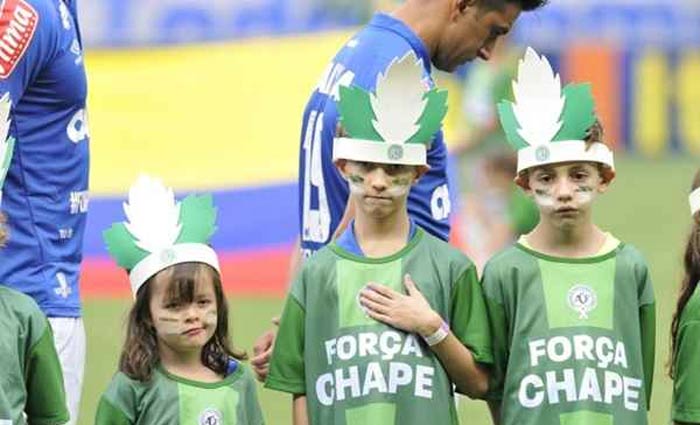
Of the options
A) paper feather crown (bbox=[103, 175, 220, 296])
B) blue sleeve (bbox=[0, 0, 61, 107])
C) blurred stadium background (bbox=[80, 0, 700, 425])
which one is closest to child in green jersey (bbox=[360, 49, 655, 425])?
paper feather crown (bbox=[103, 175, 220, 296])

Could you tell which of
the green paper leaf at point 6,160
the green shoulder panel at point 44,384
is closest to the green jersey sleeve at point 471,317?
the green shoulder panel at point 44,384

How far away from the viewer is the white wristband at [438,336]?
17.8 feet

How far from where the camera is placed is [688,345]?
18.6 feet

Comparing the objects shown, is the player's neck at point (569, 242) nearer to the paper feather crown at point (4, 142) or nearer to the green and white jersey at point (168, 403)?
the green and white jersey at point (168, 403)

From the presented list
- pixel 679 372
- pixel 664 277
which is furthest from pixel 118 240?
pixel 664 277

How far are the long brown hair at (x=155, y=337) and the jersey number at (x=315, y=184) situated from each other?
398 mm

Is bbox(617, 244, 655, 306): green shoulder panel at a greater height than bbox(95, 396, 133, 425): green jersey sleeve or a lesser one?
greater

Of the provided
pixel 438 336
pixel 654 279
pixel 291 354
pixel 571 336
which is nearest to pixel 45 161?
pixel 291 354

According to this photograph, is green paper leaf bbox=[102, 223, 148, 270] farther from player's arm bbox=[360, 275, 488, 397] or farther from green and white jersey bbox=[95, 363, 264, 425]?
player's arm bbox=[360, 275, 488, 397]

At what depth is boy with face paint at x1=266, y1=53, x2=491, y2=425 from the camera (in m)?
5.45

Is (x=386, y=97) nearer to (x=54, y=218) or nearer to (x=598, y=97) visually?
(x=54, y=218)

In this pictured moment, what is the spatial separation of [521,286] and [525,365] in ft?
0.72

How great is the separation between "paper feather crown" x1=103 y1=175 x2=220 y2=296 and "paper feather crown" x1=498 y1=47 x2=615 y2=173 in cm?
91

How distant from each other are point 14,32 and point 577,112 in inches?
61.7
